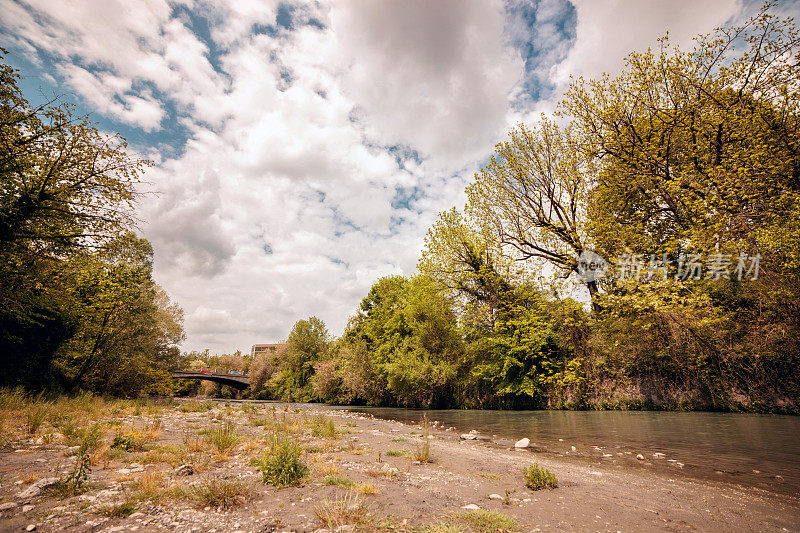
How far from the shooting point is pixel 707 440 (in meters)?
9.24

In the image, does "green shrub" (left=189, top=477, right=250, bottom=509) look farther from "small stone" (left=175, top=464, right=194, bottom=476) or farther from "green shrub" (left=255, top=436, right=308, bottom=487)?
"small stone" (left=175, top=464, right=194, bottom=476)

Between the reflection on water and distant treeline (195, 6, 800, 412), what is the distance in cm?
364

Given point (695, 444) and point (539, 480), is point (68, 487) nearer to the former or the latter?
point (539, 480)

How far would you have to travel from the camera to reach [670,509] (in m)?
4.34

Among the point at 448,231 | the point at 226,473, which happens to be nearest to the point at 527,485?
the point at 226,473

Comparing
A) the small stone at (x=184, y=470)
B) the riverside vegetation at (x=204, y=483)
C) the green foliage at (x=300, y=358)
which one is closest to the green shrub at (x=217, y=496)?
the riverside vegetation at (x=204, y=483)

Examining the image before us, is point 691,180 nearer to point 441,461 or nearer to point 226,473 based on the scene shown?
point 441,461

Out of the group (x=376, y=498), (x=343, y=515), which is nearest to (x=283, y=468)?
(x=376, y=498)

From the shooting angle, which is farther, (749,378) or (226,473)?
(749,378)

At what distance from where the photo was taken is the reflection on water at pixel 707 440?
20.7 ft

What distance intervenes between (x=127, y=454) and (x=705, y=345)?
23.3 meters

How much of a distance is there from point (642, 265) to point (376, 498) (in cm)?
2114

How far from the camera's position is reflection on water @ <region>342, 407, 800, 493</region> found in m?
6.31

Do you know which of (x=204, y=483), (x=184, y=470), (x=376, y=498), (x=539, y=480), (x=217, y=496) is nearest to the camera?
(x=217, y=496)
